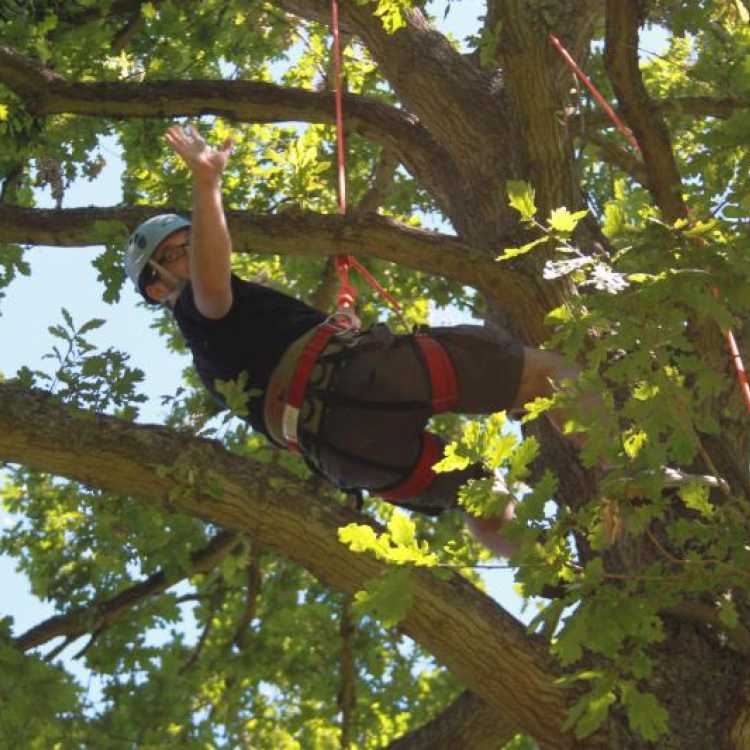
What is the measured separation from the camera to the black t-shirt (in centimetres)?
456

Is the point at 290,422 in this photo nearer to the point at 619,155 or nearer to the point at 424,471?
the point at 424,471

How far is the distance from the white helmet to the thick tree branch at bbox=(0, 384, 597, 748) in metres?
0.66

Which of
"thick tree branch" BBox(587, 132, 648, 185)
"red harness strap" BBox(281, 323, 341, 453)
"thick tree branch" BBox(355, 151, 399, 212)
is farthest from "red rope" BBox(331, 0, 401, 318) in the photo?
"thick tree branch" BBox(355, 151, 399, 212)

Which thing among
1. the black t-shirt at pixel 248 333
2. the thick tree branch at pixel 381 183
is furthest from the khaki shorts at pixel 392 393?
the thick tree branch at pixel 381 183

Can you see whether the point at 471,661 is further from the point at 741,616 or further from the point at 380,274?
the point at 380,274

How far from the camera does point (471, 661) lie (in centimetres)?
418

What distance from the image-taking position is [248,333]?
4.57 metres

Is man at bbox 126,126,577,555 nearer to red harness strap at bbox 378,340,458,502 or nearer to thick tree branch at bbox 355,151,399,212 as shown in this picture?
red harness strap at bbox 378,340,458,502

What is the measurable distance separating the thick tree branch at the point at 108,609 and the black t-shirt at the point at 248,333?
5.40 ft

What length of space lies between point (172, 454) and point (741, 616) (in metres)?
1.92

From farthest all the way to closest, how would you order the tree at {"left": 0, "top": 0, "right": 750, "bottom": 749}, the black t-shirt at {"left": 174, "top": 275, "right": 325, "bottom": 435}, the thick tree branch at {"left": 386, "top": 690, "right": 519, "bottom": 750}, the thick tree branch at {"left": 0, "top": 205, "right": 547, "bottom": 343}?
the thick tree branch at {"left": 386, "top": 690, "right": 519, "bottom": 750}, the thick tree branch at {"left": 0, "top": 205, "right": 547, "bottom": 343}, the black t-shirt at {"left": 174, "top": 275, "right": 325, "bottom": 435}, the tree at {"left": 0, "top": 0, "right": 750, "bottom": 749}

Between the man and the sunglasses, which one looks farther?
the sunglasses

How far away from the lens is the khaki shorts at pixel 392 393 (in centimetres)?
444

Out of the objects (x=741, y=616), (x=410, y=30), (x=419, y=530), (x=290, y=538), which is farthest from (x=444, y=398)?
(x=419, y=530)
